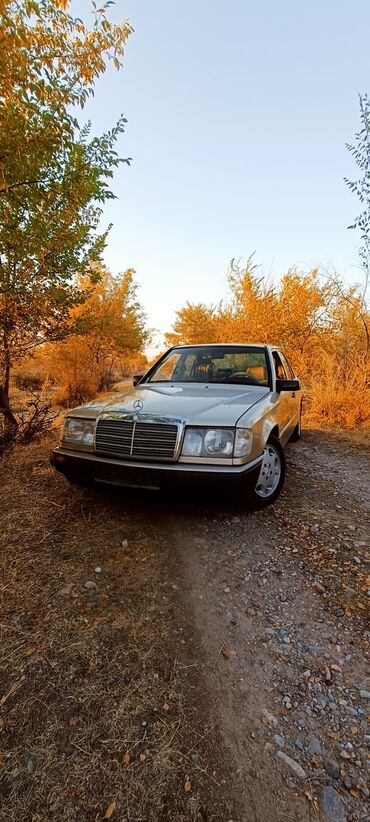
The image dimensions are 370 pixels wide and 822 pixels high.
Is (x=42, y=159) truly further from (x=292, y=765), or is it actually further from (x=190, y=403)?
(x=292, y=765)

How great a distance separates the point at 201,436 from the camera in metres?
2.46

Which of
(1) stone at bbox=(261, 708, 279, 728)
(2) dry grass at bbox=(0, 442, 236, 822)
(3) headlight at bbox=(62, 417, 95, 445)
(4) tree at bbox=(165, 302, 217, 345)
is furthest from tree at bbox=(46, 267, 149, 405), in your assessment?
(1) stone at bbox=(261, 708, 279, 728)

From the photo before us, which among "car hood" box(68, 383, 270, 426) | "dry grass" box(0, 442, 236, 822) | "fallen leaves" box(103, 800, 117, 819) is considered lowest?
"fallen leaves" box(103, 800, 117, 819)

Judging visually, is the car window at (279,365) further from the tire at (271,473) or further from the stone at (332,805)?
the stone at (332,805)

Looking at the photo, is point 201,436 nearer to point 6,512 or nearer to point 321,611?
point 321,611

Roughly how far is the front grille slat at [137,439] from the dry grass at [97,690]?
0.64m

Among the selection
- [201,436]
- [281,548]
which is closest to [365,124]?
[201,436]

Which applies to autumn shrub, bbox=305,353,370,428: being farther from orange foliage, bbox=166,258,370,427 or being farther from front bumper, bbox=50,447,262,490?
front bumper, bbox=50,447,262,490

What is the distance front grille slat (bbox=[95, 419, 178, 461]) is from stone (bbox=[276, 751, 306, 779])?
1.56 meters

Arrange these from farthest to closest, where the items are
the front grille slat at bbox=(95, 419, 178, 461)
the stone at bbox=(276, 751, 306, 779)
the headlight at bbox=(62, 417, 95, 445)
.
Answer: the headlight at bbox=(62, 417, 95, 445), the front grille slat at bbox=(95, 419, 178, 461), the stone at bbox=(276, 751, 306, 779)

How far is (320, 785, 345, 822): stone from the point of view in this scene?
41.9 inches

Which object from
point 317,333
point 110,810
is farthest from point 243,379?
point 317,333

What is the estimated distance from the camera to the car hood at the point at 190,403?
2.55 m

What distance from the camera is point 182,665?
1.56 m
